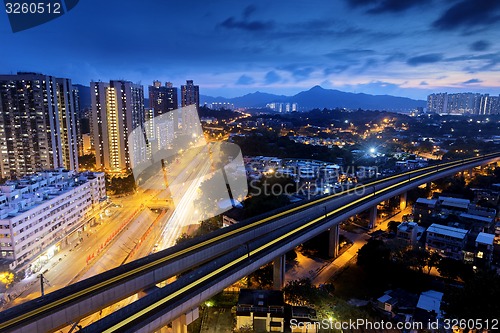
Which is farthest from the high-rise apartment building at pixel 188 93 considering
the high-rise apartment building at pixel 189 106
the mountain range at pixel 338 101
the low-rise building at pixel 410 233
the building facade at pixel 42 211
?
the mountain range at pixel 338 101

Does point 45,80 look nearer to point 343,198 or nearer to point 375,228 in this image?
point 343,198

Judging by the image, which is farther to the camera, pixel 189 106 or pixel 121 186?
pixel 189 106

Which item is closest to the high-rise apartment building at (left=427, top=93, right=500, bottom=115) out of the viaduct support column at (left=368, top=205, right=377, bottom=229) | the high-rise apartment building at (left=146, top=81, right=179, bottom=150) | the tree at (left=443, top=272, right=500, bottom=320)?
the high-rise apartment building at (left=146, top=81, right=179, bottom=150)

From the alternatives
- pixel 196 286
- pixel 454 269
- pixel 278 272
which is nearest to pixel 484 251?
pixel 454 269

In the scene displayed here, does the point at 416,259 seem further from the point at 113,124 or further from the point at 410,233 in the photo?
the point at 113,124

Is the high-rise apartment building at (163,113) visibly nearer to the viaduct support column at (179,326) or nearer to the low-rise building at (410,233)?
the low-rise building at (410,233)
